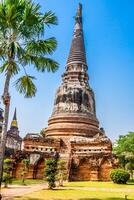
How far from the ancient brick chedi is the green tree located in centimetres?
144

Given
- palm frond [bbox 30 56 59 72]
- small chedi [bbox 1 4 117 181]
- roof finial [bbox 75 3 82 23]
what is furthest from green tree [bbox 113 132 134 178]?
roof finial [bbox 75 3 82 23]

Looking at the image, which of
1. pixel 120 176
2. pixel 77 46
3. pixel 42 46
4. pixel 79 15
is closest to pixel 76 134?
pixel 120 176

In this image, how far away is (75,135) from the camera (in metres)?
45.0

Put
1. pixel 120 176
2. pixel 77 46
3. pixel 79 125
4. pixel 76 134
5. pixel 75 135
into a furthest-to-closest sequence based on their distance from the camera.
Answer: pixel 77 46
pixel 79 125
pixel 76 134
pixel 75 135
pixel 120 176

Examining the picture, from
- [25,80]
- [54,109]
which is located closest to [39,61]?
[25,80]

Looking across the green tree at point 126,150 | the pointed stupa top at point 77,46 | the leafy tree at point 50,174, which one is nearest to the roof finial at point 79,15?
the pointed stupa top at point 77,46

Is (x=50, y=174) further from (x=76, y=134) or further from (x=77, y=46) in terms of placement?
(x=77, y=46)

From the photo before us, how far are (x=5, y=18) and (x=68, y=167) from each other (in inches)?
957

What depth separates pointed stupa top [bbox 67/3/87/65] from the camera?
179ft

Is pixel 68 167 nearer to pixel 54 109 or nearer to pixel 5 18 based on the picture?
pixel 54 109

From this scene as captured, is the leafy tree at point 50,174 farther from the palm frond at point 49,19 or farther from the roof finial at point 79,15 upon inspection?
the roof finial at point 79,15

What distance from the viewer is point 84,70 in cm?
5384

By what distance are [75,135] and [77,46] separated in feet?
60.8

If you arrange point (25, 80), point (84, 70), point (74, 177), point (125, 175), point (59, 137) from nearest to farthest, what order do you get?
point (25, 80), point (125, 175), point (74, 177), point (59, 137), point (84, 70)
